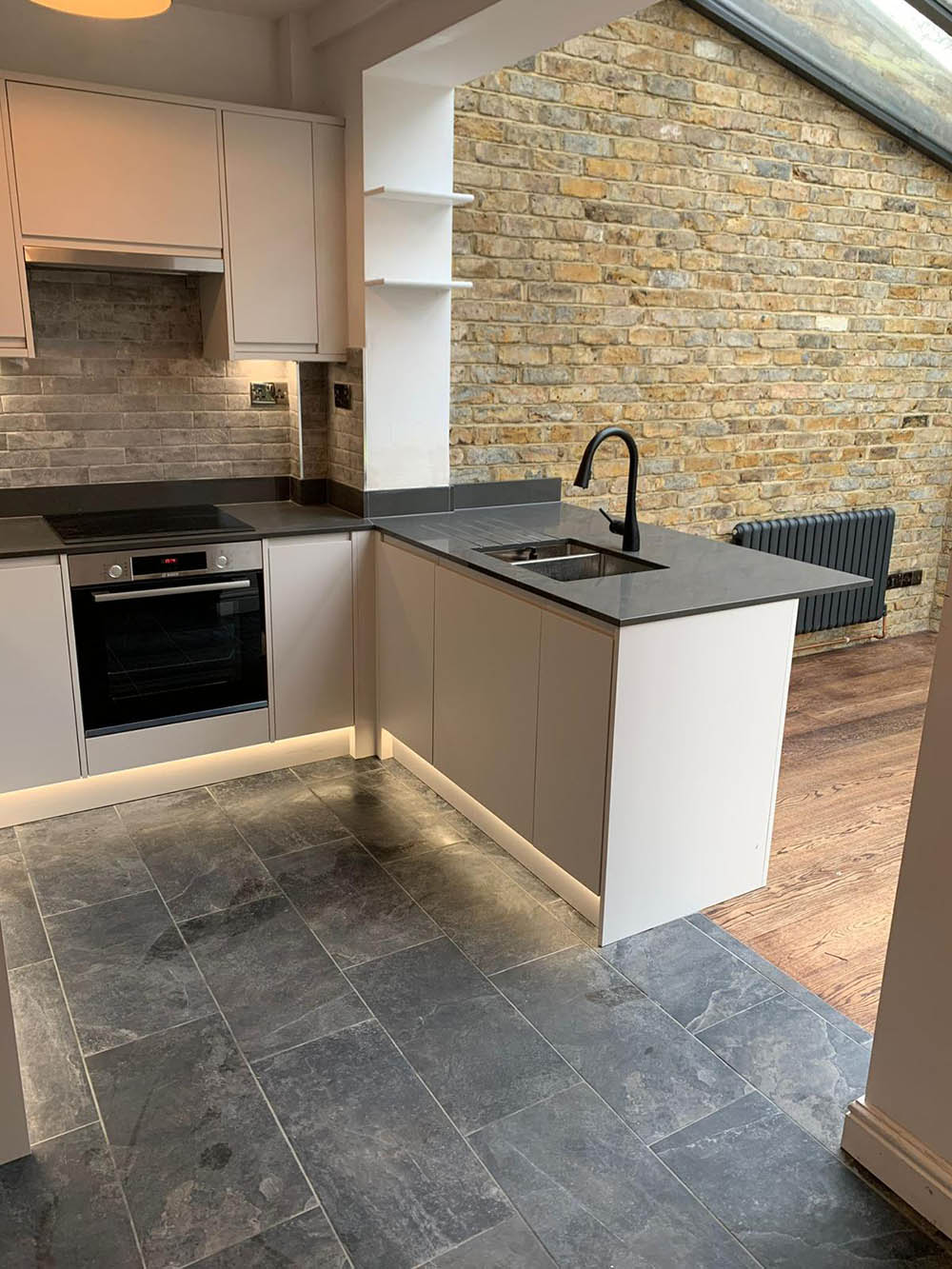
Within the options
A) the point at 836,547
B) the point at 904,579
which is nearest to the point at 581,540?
the point at 836,547

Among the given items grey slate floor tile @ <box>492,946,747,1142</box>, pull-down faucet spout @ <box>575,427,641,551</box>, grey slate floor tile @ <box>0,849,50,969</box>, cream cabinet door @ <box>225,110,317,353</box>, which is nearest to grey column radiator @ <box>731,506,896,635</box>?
pull-down faucet spout @ <box>575,427,641,551</box>

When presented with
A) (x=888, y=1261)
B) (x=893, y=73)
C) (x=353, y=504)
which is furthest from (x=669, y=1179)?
(x=893, y=73)

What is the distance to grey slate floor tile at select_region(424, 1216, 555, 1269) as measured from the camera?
171cm

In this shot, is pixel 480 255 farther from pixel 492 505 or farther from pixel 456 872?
pixel 456 872

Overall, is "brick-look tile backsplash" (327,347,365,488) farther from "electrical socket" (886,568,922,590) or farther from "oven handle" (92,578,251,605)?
"electrical socket" (886,568,922,590)

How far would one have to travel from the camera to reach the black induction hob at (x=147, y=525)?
10.5 ft

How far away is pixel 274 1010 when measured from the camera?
7.78 ft

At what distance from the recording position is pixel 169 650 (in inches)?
130

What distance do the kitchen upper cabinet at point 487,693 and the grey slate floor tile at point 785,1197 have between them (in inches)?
39.2

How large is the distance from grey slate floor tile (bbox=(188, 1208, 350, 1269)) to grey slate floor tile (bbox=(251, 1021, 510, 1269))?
0.10 ft

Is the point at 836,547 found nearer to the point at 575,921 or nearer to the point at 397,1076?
the point at 575,921

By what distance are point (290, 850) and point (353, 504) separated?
1.30m

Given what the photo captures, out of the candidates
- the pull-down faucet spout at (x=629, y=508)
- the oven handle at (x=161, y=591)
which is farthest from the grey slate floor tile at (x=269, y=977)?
the pull-down faucet spout at (x=629, y=508)

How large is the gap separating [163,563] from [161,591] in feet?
0.30
